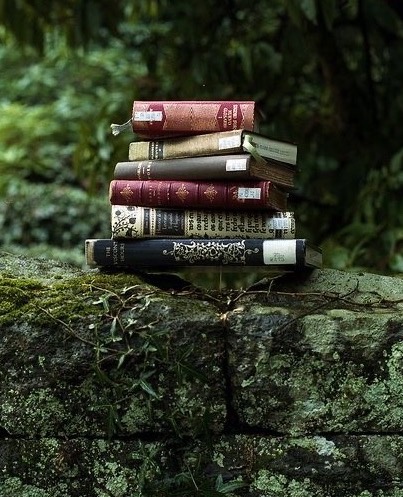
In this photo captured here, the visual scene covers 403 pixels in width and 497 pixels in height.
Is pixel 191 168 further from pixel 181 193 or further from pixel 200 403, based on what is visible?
pixel 200 403

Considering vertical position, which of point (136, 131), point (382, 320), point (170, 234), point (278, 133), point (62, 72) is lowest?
point (382, 320)

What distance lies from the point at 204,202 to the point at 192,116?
0.20 metres

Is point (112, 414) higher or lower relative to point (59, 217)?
lower

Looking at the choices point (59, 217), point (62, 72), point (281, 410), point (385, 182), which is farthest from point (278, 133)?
point (62, 72)

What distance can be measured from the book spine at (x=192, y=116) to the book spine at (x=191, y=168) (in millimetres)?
68

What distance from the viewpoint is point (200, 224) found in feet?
6.16

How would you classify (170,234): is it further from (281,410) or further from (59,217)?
(59,217)

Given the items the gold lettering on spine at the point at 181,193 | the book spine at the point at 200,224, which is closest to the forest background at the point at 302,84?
the book spine at the point at 200,224

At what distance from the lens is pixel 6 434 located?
173 cm

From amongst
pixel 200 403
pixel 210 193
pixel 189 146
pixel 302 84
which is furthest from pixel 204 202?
pixel 302 84

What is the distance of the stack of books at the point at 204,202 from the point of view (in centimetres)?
184

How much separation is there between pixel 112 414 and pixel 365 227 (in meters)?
1.82

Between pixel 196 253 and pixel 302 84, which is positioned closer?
pixel 196 253

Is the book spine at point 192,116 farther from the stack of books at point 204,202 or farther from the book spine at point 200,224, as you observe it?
the book spine at point 200,224
